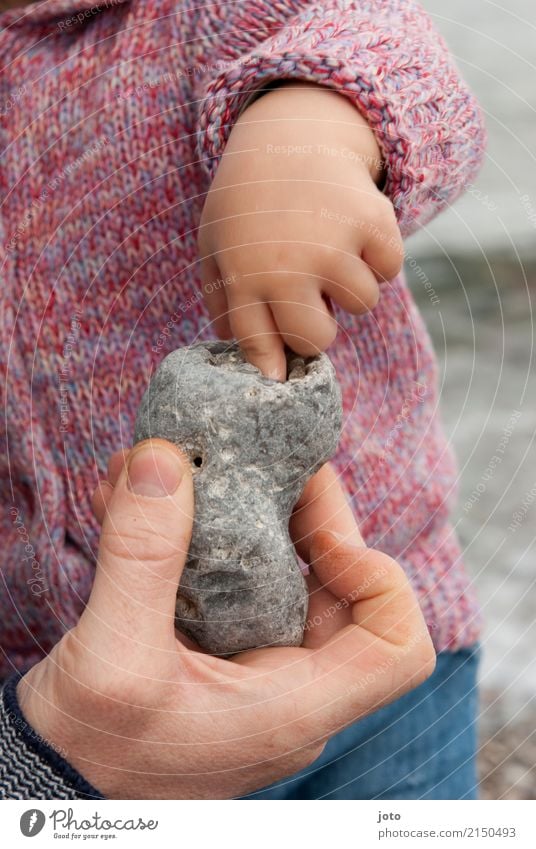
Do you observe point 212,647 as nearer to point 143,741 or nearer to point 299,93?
point 143,741

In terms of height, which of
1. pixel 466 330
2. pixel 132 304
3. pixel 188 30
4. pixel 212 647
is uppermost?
pixel 188 30

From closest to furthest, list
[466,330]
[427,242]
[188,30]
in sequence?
[188,30] → [466,330] → [427,242]

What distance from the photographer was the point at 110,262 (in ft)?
2.15

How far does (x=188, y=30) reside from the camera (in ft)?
2.04

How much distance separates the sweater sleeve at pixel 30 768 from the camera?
1.69 ft

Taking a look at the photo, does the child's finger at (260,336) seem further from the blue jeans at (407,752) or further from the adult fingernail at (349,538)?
the blue jeans at (407,752)

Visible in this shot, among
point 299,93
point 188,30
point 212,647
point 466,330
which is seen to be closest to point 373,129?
point 299,93

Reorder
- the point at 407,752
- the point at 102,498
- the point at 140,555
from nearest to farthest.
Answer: the point at 140,555 → the point at 102,498 → the point at 407,752

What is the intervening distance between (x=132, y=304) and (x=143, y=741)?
297mm

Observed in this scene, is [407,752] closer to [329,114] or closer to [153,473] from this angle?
[153,473]

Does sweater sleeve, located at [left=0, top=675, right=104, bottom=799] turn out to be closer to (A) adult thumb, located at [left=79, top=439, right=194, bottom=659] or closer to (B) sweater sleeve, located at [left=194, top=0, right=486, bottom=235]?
(A) adult thumb, located at [left=79, top=439, right=194, bottom=659]

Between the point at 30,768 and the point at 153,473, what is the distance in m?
0.19
